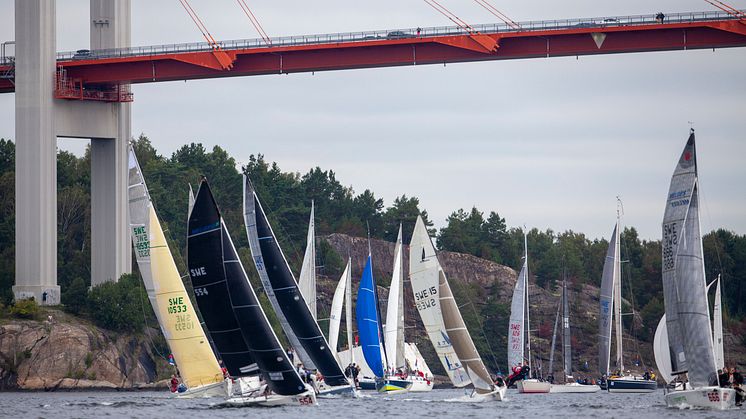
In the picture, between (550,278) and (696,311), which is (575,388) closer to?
(696,311)

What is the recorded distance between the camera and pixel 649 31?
62.4 metres

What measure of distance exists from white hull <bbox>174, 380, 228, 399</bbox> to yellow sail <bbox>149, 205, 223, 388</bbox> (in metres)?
0.11

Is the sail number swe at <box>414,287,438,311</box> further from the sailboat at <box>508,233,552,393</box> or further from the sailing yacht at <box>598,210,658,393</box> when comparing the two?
the sailing yacht at <box>598,210,658,393</box>

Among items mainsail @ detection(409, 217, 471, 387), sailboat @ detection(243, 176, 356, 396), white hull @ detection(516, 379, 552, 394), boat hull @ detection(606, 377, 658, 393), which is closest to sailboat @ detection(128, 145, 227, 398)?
sailboat @ detection(243, 176, 356, 396)

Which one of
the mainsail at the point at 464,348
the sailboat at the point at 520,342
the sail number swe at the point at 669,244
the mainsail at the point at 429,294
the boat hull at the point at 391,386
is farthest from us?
the sailboat at the point at 520,342

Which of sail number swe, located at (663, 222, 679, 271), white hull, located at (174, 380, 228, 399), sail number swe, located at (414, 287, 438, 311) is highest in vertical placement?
sail number swe, located at (663, 222, 679, 271)

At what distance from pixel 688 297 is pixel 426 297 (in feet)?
47.6

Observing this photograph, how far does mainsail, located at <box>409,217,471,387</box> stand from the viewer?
50438mm

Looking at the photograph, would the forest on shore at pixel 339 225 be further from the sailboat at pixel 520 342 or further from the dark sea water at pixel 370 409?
the dark sea water at pixel 370 409

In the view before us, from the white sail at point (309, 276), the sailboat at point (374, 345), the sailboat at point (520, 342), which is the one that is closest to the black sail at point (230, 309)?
the sailboat at point (374, 345)

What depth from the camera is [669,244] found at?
3878 cm

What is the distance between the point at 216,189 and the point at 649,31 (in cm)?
4029

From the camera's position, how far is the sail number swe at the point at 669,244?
38606 millimetres

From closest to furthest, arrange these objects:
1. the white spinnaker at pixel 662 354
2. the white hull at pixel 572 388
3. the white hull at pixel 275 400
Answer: the white hull at pixel 275 400, the white spinnaker at pixel 662 354, the white hull at pixel 572 388
